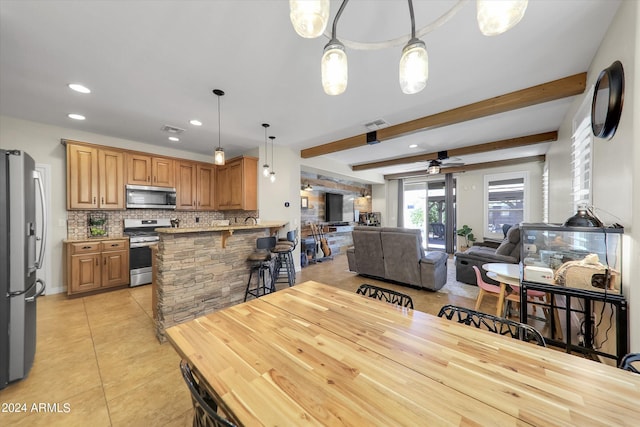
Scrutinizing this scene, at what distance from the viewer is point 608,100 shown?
5.53 feet

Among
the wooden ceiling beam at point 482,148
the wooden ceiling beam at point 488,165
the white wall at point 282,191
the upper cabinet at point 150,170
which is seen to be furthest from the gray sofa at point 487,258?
the upper cabinet at point 150,170

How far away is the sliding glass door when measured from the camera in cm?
767

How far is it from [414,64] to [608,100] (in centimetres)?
190

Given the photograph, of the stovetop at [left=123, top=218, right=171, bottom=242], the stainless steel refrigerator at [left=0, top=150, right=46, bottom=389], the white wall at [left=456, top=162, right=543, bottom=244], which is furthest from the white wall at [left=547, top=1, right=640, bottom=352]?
the stovetop at [left=123, top=218, right=171, bottom=242]

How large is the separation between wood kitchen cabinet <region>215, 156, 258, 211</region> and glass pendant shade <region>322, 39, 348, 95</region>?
380 cm

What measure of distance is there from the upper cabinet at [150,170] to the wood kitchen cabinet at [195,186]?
155 mm

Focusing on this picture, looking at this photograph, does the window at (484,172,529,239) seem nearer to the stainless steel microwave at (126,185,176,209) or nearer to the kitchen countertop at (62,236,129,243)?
the stainless steel microwave at (126,185,176,209)

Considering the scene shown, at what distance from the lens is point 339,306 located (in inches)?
53.4

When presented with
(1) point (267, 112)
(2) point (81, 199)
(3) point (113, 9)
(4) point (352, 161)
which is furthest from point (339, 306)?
(4) point (352, 161)

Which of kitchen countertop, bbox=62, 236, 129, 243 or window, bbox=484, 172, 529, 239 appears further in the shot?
window, bbox=484, 172, 529, 239

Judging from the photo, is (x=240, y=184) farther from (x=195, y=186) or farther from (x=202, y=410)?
(x=202, y=410)

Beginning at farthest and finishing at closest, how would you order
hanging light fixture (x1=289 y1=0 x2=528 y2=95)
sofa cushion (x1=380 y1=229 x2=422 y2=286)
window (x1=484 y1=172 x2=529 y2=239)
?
1. window (x1=484 y1=172 x2=529 y2=239)
2. sofa cushion (x1=380 y1=229 x2=422 y2=286)
3. hanging light fixture (x1=289 y1=0 x2=528 y2=95)

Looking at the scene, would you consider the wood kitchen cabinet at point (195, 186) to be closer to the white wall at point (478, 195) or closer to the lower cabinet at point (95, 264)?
the lower cabinet at point (95, 264)

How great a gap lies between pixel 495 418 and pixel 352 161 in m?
6.11
